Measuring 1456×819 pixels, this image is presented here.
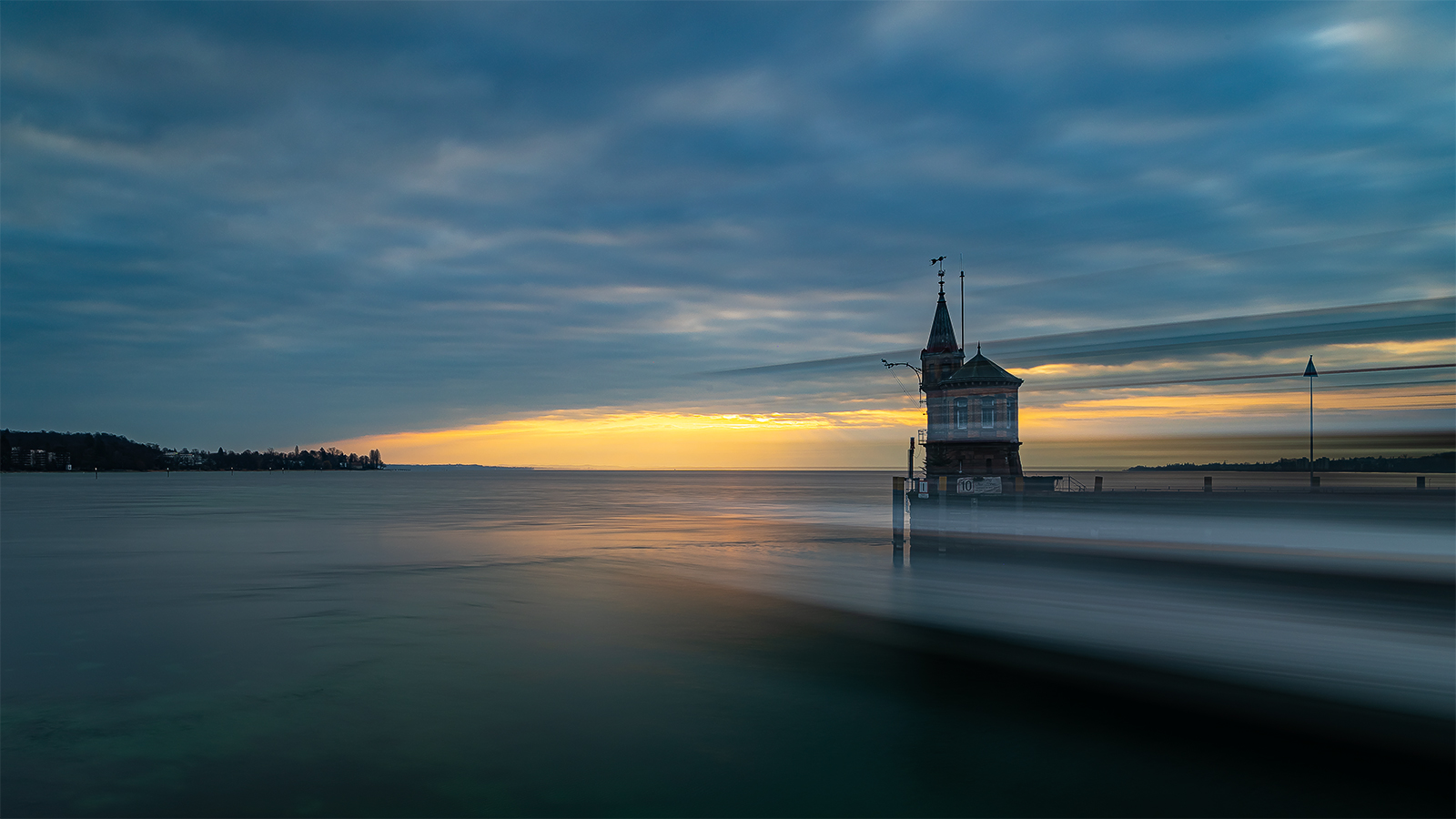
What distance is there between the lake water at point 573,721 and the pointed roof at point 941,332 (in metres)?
22.1

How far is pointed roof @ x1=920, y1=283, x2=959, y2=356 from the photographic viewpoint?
35719mm

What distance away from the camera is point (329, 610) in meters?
14.4

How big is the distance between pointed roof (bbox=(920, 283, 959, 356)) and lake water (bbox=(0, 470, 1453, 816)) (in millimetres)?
22109

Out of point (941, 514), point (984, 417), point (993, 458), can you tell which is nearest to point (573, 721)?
point (984, 417)

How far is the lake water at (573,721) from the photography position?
6.18 m

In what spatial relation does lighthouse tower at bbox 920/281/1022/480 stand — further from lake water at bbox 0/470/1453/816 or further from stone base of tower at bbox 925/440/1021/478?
lake water at bbox 0/470/1453/816

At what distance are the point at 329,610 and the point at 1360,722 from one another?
1565 cm

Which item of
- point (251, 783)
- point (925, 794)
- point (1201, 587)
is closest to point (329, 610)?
point (251, 783)

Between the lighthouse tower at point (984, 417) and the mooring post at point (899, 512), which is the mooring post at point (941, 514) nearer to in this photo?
the mooring post at point (899, 512)

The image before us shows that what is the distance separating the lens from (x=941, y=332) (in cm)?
3600

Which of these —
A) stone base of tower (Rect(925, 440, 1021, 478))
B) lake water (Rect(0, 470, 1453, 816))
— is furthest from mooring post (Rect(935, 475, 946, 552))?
stone base of tower (Rect(925, 440, 1021, 478))

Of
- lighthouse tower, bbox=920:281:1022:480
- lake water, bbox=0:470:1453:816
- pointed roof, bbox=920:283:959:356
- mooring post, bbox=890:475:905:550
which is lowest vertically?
lake water, bbox=0:470:1453:816

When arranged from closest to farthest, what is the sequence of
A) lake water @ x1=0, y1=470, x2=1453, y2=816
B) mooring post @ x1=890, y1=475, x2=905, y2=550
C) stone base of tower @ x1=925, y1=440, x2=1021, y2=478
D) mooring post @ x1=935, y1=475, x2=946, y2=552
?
lake water @ x1=0, y1=470, x2=1453, y2=816
stone base of tower @ x1=925, y1=440, x2=1021, y2=478
mooring post @ x1=935, y1=475, x2=946, y2=552
mooring post @ x1=890, y1=475, x2=905, y2=550

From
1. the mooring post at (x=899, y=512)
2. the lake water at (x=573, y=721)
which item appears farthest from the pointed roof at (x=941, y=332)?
the lake water at (x=573, y=721)
